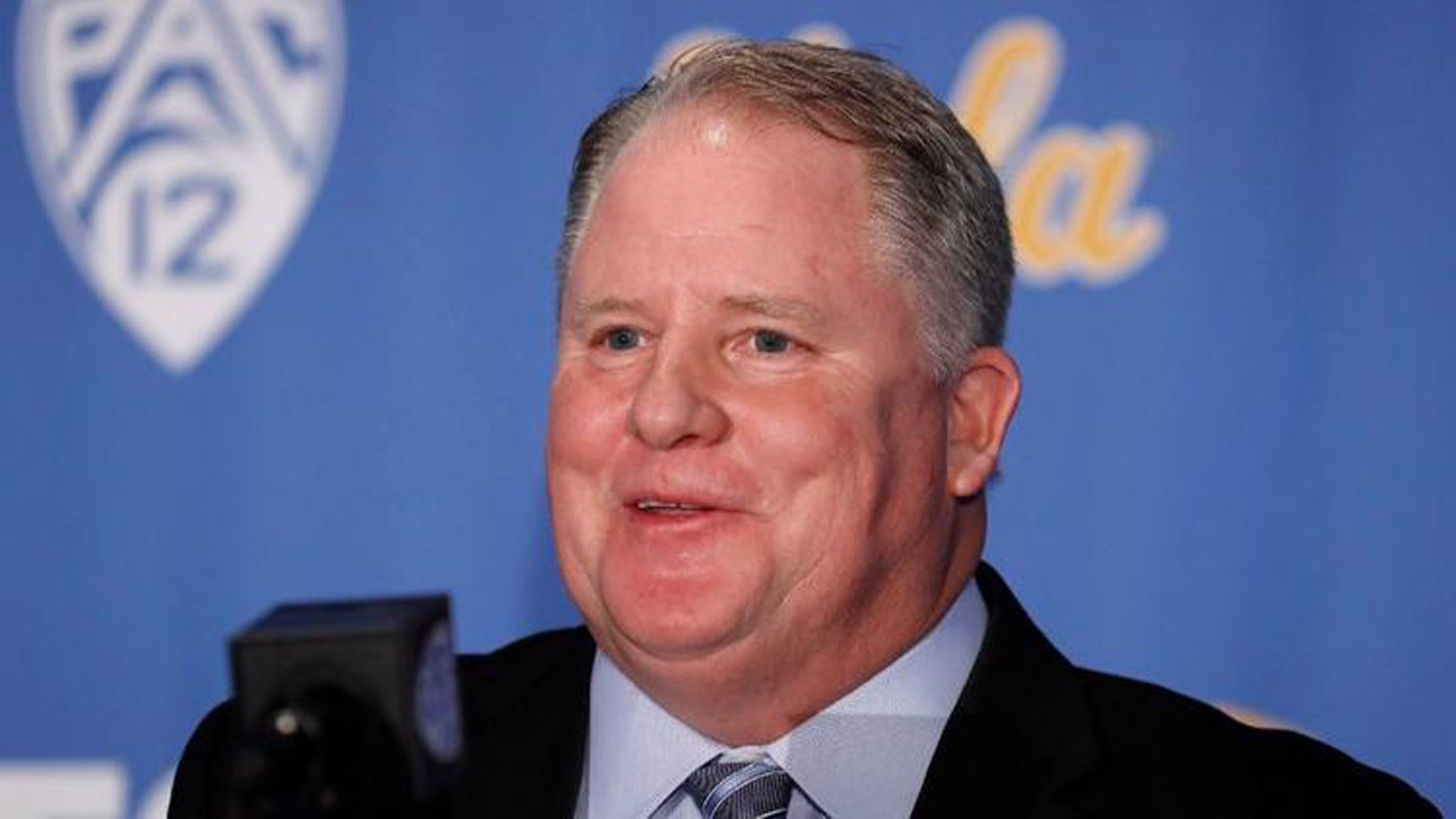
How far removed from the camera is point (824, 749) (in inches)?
62.0

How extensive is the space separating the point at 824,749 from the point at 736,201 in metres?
0.47

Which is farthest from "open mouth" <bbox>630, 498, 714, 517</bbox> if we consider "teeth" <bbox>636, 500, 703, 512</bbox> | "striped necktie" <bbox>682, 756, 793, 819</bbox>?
"striped necktie" <bbox>682, 756, 793, 819</bbox>

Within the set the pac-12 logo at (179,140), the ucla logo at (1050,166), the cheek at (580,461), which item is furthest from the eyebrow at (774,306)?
the pac-12 logo at (179,140)

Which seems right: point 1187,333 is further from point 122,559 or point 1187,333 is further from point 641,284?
point 122,559

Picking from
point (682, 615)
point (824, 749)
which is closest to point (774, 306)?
point (682, 615)

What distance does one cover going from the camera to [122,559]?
101 inches

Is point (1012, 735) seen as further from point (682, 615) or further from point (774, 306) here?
point (774, 306)

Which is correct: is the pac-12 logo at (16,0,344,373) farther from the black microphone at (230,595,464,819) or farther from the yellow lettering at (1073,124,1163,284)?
the black microphone at (230,595,464,819)

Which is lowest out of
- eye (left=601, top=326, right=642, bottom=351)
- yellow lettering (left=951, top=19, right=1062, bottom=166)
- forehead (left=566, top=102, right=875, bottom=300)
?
eye (left=601, top=326, right=642, bottom=351)

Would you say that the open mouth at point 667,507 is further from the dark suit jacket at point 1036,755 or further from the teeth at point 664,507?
the dark suit jacket at point 1036,755

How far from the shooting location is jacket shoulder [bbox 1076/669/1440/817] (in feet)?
5.32

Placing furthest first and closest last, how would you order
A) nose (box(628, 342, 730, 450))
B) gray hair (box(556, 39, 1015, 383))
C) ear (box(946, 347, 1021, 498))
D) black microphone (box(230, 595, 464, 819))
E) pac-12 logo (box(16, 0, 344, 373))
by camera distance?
1. pac-12 logo (box(16, 0, 344, 373))
2. ear (box(946, 347, 1021, 498))
3. gray hair (box(556, 39, 1015, 383))
4. nose (box(628, 342, 730, 450))
5. black microphone (box(230, 595, 464, 819))

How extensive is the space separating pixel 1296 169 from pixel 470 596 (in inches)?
46.6

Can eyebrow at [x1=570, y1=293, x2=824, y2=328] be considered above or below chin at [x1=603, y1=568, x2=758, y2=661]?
above
